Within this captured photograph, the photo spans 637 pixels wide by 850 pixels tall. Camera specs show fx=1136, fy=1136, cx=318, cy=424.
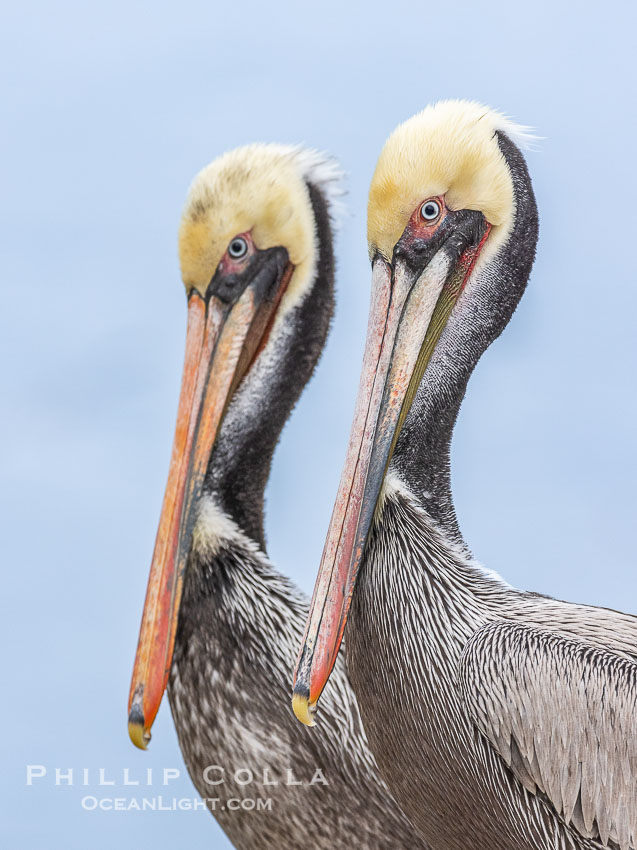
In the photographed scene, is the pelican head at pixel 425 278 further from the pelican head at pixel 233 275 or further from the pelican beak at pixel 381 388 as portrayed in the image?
the pelican head at pixel 233 275

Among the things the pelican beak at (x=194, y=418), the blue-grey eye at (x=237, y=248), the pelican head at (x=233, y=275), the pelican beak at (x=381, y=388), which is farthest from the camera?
the blue-grey eye at (x=237, y=248)

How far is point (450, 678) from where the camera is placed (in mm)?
2143

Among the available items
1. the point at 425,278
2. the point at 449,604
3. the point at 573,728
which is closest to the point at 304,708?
the point at 449,604

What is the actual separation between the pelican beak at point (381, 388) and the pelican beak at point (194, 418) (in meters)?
0.54

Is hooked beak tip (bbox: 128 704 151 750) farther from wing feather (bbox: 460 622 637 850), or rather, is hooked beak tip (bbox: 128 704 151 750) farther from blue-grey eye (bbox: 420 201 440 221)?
blue-grey eye (bbox: 420 201 440 221)

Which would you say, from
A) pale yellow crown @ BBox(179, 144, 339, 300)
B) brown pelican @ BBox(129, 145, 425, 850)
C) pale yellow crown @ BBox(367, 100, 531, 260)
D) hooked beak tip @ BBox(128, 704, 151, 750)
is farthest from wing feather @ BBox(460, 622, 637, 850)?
pale yellow crown @ BBox(179, 144, 339, 300)

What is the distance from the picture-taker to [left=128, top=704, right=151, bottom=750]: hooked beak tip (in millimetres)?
2447

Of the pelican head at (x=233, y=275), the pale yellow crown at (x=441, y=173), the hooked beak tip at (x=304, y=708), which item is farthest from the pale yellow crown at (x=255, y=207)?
the hooked beak tip at (x=304, y=708)

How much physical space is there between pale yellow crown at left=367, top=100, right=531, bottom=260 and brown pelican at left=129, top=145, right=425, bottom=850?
A: 23.9 inches

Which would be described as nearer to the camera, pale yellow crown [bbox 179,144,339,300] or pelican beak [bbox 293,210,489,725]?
pelican beak [bbox 293,210,489,725]

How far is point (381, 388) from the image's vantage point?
2.29 meters

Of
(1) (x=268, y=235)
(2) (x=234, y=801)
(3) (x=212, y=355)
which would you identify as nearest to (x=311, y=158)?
(1) (x=268, y=235)

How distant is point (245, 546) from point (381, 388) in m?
0.69

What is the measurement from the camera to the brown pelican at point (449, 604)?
2.02 metres
